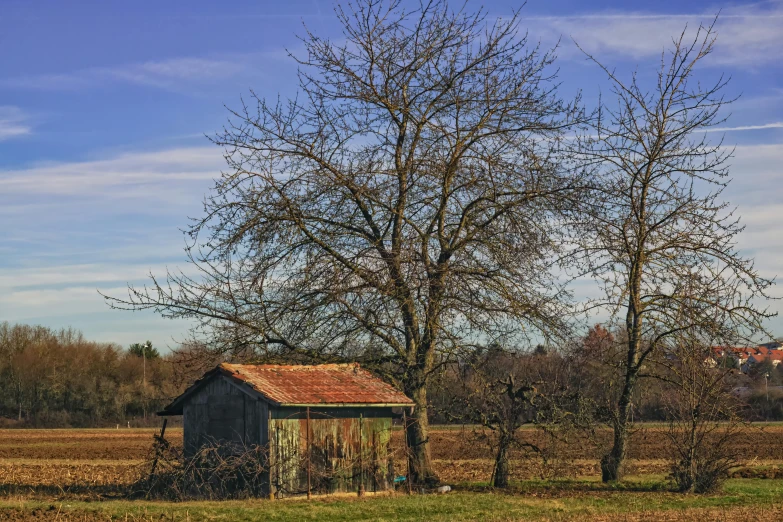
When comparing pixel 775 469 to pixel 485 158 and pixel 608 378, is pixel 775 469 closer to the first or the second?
pixel 608 378

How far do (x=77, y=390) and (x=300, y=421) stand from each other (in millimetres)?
71524

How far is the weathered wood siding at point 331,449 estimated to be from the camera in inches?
800

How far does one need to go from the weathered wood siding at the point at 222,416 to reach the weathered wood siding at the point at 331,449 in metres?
0.53

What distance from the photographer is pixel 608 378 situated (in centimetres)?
2548

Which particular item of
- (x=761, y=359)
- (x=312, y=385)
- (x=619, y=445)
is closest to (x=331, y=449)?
(x=312, y=385)

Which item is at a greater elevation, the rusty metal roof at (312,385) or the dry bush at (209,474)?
the rusty metal roof at (312,385)

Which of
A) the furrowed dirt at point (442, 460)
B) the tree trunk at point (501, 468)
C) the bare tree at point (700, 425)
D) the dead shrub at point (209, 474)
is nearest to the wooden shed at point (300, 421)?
the dead shrub at point (209, 474)

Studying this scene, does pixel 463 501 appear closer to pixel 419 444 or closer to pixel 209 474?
pixel 419 444

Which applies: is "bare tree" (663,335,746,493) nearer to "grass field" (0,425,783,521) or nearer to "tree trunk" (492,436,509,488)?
"grass field" (0,425,783,521)

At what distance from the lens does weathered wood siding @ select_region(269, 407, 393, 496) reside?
20328 millimetres

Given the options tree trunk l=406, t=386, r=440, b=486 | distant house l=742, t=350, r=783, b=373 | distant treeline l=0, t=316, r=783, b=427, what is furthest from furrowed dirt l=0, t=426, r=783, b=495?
distant treeline l=0, t=316, r=783, b=427

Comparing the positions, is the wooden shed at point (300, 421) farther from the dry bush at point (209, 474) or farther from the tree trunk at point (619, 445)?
the tree trunk at point (619, 445)

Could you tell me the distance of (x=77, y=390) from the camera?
85875 mm

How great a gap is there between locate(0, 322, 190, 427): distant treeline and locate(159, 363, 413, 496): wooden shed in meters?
60.9
